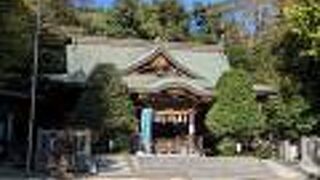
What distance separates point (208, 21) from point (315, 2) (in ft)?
104

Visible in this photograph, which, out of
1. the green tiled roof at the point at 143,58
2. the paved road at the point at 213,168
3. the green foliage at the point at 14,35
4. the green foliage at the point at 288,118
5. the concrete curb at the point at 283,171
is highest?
the green foliage at the point at 14,35

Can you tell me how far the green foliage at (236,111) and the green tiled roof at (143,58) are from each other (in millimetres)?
2322

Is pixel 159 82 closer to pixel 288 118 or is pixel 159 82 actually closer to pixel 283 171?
pixel 288 118

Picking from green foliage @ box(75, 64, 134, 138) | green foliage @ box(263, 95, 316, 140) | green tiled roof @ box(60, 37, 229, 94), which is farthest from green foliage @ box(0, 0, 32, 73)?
green foliage @ box(263, 95, 316, 140)

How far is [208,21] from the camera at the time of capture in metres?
64.2

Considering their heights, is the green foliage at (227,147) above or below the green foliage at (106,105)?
below

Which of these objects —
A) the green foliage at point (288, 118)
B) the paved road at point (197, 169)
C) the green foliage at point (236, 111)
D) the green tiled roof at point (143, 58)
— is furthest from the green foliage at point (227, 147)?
the green tiled roof at point (143, 58)

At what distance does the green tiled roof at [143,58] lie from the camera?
43625 mm

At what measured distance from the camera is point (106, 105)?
39375mm

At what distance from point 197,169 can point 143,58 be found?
1095 cm

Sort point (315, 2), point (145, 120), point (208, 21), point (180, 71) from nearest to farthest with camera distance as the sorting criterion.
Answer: point (315, 2), point (145, 120), point (180, 71), point (208, 21)

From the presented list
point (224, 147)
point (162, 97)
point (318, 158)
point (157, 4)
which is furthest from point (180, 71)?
point (157, 4)

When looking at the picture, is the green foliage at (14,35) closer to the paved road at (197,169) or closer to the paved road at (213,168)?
the paved road at (197,169)

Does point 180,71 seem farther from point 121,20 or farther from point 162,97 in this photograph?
point 121,20
